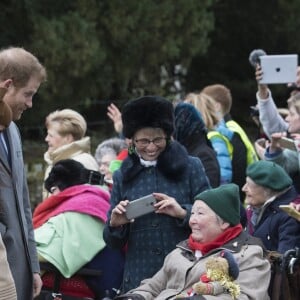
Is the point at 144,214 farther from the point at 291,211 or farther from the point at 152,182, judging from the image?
the point at 291,211

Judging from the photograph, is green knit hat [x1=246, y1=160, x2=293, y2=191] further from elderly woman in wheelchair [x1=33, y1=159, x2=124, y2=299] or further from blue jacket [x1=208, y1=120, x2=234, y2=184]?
blue jacket [x1=208, y1=120, x2=234, y2=184]

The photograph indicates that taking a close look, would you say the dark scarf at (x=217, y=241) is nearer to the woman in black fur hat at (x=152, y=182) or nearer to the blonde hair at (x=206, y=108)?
the woman in black fur hat at (x=152, y=182)

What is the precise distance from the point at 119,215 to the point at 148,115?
1.85ft

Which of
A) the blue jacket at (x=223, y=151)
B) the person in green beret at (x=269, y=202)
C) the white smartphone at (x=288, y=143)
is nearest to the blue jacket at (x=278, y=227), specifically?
the person in green beret at (x=269, y=202)

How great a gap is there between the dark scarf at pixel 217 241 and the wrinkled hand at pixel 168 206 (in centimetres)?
14

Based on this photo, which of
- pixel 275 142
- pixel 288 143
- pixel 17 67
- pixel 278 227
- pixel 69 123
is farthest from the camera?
pixel 69 123

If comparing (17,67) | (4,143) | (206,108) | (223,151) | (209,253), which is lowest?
(209,253)

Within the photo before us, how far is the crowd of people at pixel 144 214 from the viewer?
406 cm

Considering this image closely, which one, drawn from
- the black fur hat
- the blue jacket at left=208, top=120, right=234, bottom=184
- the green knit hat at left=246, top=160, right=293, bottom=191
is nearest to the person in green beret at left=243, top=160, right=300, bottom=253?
the green knit hat at left=246, top=160, right=293, bottom=191

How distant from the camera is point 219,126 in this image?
22.8 feet

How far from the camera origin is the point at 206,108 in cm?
676

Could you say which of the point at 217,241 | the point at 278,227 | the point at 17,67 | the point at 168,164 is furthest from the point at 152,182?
the point at 17,67

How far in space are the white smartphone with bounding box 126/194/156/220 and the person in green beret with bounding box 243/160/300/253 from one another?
96cm

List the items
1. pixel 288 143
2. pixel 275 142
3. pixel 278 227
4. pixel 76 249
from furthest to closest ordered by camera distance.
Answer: pixel 275 142 → pixel 288 143 → pixel 76 249 → pixel 278 227
